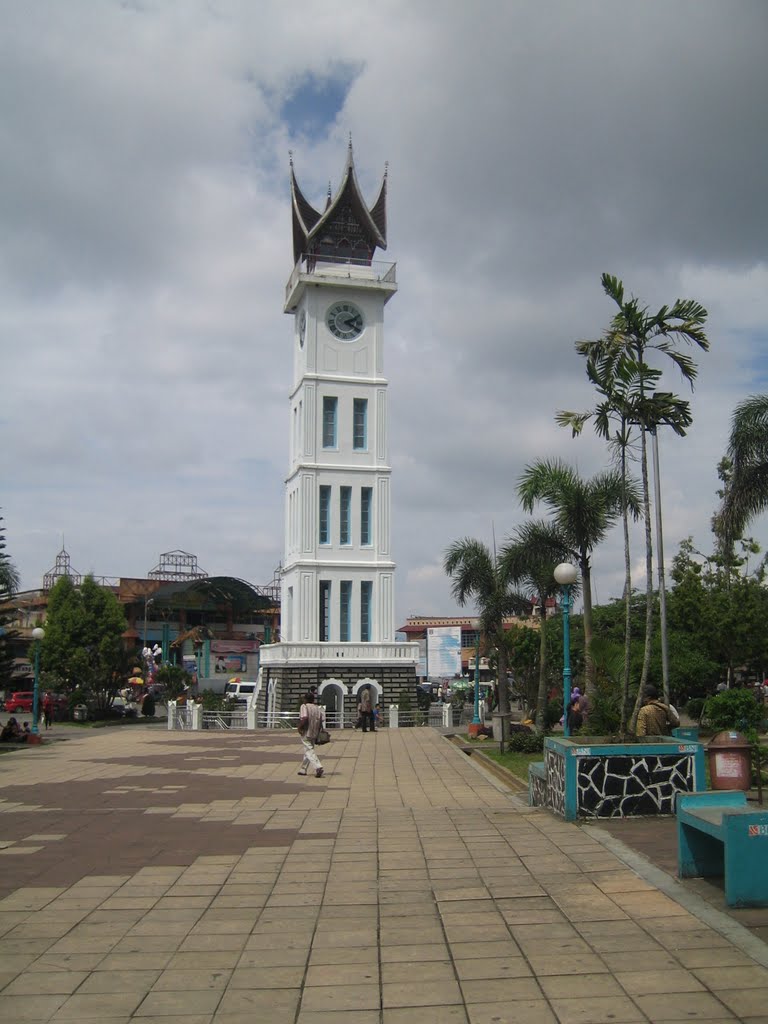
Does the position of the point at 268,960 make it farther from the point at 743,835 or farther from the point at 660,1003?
the point at 743,835

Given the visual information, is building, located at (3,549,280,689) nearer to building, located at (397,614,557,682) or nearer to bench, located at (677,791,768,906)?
building, located at (397,614,557,682)

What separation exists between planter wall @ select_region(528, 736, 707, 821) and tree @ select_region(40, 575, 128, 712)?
3395 cm

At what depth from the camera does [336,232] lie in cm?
4766

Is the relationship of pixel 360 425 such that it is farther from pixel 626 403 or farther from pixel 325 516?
pixel 626 403

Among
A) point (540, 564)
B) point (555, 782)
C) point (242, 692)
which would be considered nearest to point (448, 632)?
point (242, 692)

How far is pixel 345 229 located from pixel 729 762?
1596 inches

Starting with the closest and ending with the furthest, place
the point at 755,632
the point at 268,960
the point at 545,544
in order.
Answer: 1. the point at 268,960
2. the point at 545,544
3. the point at 755,632

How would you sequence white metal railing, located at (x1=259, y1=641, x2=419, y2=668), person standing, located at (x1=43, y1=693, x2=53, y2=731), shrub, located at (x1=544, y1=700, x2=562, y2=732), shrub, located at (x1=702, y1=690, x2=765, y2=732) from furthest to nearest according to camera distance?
white metal railing, located at (x1=259, y1=641, x2=419, y2=668) → person standing, located at (x1=43, y1=693, x2=53, y2=731) → shrub, located at (x1=544, y1=700, x2=562, y2=732) → shrub, located at (x1=702, y1=690, x2=765, y2=732)

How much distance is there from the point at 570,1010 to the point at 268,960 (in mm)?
1867

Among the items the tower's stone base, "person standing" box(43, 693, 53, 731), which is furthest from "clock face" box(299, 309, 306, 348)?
Result: "person standing" box(43, 693, 53, 731)

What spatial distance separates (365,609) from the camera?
144 ft

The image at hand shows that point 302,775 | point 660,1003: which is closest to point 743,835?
point 660,1003

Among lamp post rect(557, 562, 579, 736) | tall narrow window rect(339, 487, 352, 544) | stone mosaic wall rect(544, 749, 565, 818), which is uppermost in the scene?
tall narrow window rect(339, 487, 352, 544)

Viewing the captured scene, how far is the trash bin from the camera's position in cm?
1077
